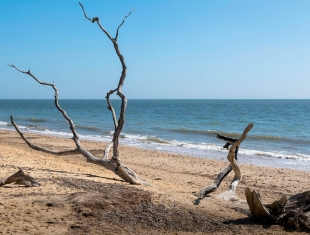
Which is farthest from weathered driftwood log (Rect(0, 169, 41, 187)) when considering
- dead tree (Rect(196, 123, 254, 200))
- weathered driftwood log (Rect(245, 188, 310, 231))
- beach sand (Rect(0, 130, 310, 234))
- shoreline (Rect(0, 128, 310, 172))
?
shoreline (Rect(0, 128, 310, 172))

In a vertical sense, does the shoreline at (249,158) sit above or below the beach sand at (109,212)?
below

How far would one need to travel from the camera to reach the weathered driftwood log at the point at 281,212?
5.79 metres

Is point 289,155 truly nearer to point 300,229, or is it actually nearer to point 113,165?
point 113,165

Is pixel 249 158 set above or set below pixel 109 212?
below

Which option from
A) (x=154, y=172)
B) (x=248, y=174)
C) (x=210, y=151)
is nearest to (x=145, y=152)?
(x=210, y=151)

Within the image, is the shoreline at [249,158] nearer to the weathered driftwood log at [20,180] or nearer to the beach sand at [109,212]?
the beach sand at [109,212]

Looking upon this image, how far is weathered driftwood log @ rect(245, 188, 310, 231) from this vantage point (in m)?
5.79

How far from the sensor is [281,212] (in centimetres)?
607

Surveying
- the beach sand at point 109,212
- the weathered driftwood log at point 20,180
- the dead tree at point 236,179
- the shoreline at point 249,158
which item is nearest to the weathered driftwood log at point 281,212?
the beach sand at point 109,212

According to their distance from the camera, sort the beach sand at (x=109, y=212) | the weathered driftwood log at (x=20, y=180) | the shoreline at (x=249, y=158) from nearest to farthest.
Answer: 1. the beach sand at (x=109, y=212)
2. the weathered driftwood log at (x=20, y=180)
3. the shoreline at (x=249, y=158)

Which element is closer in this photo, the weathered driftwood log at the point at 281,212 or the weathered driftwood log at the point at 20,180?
the weathered driftwood log at the point at 281,212

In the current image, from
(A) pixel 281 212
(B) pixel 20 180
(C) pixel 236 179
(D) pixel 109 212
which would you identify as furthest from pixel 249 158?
(D) pixel 109 212

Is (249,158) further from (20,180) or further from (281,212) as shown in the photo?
(20,180)

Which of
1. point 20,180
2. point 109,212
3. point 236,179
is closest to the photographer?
point 109,212
